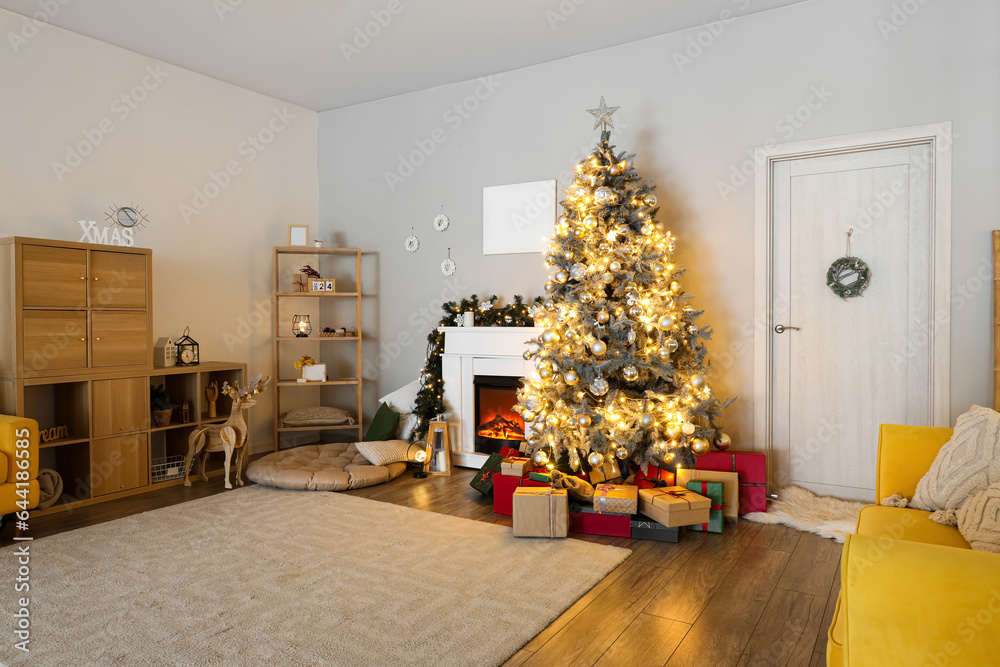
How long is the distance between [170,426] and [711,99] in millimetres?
4504

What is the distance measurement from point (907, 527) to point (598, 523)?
1599 millimetres

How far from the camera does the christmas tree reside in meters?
3.83

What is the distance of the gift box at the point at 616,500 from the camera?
354cm

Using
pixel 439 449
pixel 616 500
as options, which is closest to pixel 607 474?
pixel 616 500

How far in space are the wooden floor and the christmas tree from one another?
58cm

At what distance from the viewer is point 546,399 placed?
4020 millimetres

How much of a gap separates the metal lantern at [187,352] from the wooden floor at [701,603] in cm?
136

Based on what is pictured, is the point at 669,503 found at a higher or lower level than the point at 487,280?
lower

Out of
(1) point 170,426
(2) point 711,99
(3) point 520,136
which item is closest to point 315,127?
(3) point 520,136

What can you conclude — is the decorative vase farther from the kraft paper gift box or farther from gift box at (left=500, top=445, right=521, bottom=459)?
the kraft paper gift box

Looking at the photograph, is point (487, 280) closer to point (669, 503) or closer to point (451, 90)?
point (451, 90)

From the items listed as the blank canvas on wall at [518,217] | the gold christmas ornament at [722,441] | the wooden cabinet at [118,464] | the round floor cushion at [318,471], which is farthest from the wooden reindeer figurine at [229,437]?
the gold christmas ornament at [722,441]

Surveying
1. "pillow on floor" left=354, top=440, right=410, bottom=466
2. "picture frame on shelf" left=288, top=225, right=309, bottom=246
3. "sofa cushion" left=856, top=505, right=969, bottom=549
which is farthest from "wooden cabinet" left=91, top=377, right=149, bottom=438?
"sofa cushion" left=856, top=505, right=969, bottom=549

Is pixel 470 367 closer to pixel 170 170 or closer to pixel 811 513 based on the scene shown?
pixel 811 513
